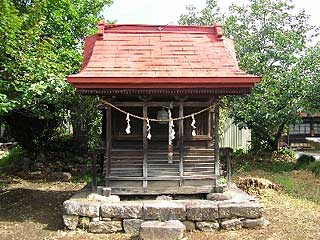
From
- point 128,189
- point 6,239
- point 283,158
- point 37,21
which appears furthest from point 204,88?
point 283,158

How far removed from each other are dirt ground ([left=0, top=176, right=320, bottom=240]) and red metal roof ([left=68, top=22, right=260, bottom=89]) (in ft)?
10.1

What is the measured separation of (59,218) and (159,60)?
4438mm

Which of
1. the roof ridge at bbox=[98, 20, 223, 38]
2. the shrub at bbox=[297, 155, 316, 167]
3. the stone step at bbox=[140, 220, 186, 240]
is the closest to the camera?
the stone step at bbox=[140, 220, 186, 240]

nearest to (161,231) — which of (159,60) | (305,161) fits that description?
(159,60)

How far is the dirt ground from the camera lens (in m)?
7.95

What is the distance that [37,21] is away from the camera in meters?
9.70

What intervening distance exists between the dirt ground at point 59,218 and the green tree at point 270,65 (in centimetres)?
562

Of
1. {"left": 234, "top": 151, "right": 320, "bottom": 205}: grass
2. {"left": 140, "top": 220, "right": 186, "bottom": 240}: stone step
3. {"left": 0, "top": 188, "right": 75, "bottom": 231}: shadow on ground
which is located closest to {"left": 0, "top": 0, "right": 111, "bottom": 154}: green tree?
{"left": 0, "top": 188, "right": 75, "bottom": 231}: shadow on ground

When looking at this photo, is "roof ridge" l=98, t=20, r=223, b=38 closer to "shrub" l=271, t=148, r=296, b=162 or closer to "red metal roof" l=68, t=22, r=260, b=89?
"red metal roof" l=68, t=22, r=260, b=89

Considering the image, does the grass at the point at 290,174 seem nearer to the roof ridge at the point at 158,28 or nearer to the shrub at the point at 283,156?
the shrub at the point at 283,156

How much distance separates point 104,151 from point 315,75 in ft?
35.6

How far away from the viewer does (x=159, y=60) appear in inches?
365

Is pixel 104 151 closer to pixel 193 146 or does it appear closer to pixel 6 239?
pixel 193 146

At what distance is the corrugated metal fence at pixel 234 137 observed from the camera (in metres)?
22.0
